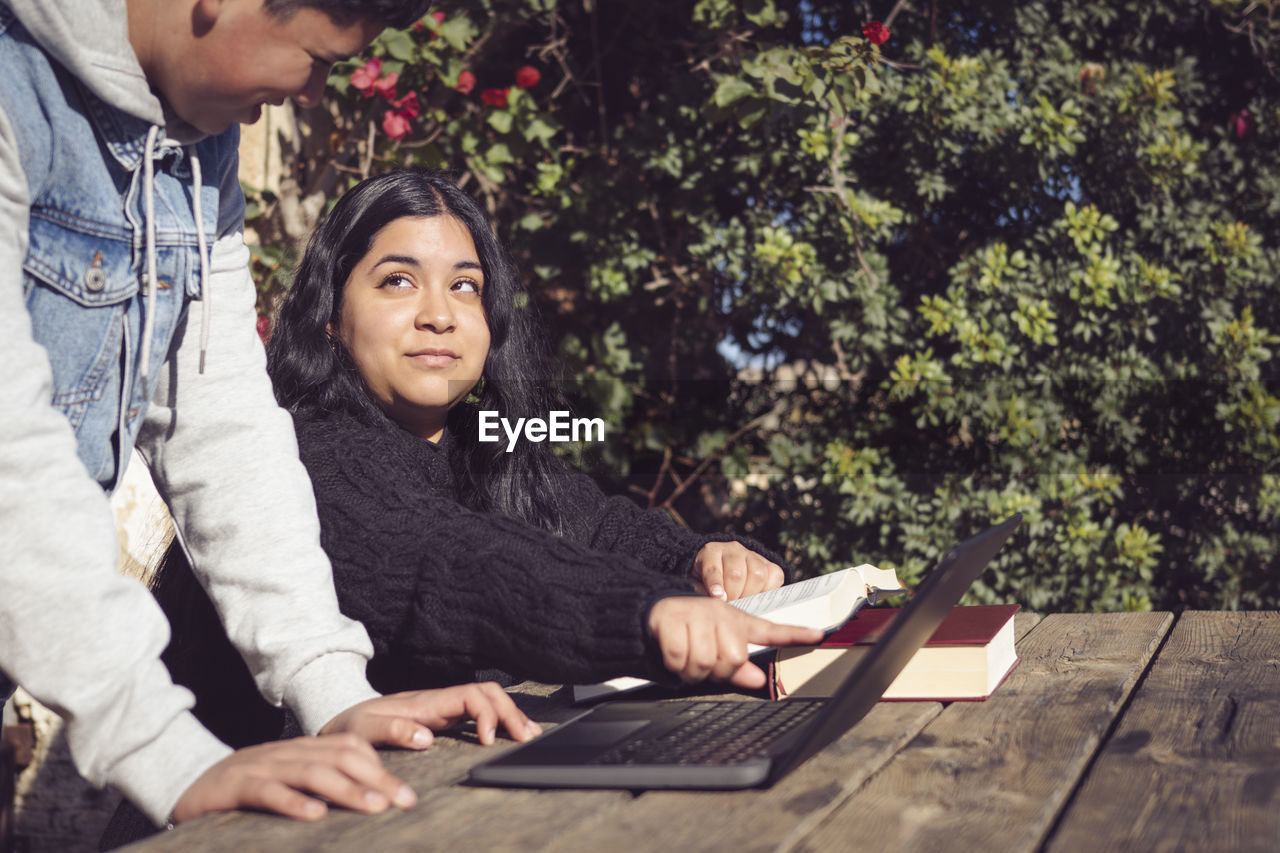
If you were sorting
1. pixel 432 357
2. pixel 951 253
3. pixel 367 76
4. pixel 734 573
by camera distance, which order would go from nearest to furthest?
pixel 734 573 < pixel 432 357 < pixel 367 76 < pixel 951 253

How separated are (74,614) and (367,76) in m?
2.74

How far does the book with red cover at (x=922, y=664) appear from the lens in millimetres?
1312

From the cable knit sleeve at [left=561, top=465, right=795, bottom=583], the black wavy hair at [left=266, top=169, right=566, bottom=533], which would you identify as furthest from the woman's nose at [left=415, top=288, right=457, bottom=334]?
the cable knit sleeve at [left=561, top=465, right=795, bottom=583]

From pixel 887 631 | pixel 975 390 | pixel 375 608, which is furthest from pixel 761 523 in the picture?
pixel 887 631

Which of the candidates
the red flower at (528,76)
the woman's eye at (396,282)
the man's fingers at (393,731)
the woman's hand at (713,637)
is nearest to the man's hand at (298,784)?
the man's fingers at (393,731)

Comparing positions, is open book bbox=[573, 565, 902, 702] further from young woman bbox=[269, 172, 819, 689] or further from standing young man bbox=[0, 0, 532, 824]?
standing young man bbox=[0, 0, 532, 824]

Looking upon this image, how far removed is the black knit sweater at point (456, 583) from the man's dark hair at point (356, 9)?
603 millimetres

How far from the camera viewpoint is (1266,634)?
171cm

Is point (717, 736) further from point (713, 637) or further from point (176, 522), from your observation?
point (176, 522)

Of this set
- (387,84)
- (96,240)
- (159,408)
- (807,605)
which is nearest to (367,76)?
(387,84)

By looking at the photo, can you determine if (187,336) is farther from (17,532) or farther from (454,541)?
(17,532)

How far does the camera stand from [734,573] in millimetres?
1813

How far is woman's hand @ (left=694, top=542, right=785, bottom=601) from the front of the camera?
1805 millimetres

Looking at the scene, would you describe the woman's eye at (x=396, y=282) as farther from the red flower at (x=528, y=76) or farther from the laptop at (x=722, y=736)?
the red flower at (x=528, y=76)
